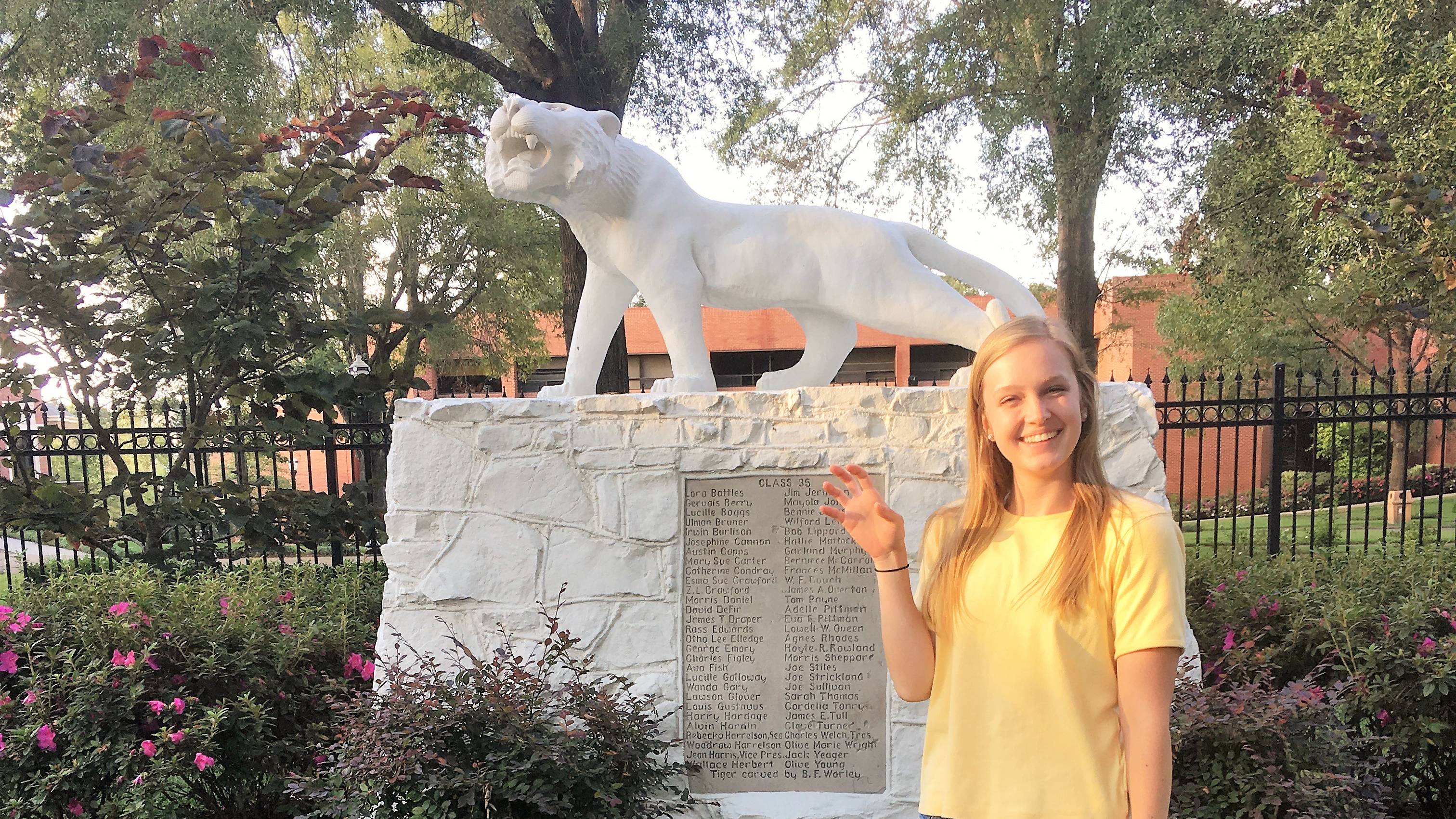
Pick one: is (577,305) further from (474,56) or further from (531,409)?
(531,409)

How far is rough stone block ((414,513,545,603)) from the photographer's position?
10.9 ft

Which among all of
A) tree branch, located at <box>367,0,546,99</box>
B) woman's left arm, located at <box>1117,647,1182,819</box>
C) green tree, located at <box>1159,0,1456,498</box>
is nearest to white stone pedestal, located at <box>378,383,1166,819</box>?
woman's left arm, located at <box>1117,647,1182,819</box>

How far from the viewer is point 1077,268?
966 centimetres

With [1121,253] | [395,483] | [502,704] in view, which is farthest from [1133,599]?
[1121,253]

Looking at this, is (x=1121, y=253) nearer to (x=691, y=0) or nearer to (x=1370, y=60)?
(x=1370, y=60)

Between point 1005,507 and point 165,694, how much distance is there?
3245 millimetres

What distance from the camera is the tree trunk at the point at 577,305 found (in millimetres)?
7188

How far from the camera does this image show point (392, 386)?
15.7ft

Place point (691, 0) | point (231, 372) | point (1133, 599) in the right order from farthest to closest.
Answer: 1. point (691, 0)
2. point (231, 372)
3. point (1133, 599)

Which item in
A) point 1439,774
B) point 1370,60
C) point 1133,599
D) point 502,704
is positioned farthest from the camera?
point 1370,60

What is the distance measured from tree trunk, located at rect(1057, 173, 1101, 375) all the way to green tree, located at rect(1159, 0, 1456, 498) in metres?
1.07

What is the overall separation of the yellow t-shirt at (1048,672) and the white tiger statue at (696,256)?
1852mm

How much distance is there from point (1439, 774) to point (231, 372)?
19.3 feet

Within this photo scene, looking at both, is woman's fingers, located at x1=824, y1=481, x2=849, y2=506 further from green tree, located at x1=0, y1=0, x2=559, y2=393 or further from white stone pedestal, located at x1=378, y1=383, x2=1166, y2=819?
green tree, located at x1=0, y1=0, x2=559, y2=393
